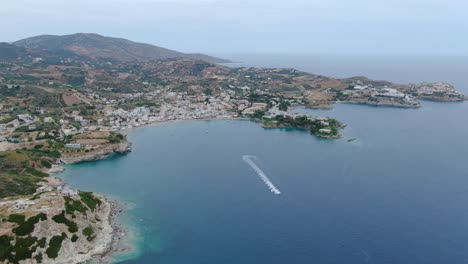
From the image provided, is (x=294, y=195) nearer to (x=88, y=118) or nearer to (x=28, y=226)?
(x=28, y=226)

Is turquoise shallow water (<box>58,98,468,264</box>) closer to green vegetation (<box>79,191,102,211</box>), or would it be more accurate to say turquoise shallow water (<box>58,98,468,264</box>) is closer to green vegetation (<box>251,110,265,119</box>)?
green vegetation (<box>79,191,102,211</box>)

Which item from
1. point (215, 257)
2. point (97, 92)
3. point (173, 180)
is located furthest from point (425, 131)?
point (97, 92)

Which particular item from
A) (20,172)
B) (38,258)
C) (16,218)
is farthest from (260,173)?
(20,172)

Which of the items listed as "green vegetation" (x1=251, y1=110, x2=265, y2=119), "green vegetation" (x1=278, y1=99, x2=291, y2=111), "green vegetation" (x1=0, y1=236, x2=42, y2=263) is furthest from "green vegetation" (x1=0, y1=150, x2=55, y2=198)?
"green vegetation" (x1=278, y1=99, x2=291, y2=111)

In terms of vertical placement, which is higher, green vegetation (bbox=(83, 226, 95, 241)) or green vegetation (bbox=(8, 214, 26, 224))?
green vegetation (bbox=(8, 214, 26, 224))

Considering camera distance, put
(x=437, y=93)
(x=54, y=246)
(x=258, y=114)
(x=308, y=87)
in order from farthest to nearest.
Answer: (x=308, y=87), (x=437, y=93), (x=258, y=114), (x=54, y=246)

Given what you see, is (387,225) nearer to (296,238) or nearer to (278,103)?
(296,238)
